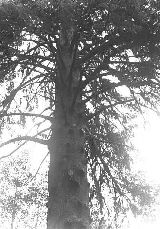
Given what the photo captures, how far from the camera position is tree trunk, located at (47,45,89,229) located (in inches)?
284

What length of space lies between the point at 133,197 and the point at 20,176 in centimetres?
1856

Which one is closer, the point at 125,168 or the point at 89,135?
the point at 89,135

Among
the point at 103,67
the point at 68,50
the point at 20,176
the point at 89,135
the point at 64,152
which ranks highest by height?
the point at 20,176

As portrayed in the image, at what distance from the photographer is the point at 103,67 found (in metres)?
8.24

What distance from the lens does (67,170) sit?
7504mm

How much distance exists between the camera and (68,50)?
30.2 ft

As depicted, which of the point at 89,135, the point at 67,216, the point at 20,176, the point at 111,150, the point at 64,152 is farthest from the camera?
the point at 20,176

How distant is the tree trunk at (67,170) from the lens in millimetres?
7211

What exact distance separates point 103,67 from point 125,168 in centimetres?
365

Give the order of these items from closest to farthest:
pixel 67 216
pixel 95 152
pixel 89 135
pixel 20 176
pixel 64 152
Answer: pixel 67 216 → pixel 64 152 → pixel 89 135 → pixel 95 152 → pixel 20 176

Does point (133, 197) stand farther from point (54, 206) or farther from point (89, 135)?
point (54, 206)

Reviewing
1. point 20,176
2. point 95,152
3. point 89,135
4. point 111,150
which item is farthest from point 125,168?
point 20,176

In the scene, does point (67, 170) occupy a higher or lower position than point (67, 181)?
higher

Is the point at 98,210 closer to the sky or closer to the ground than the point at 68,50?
closer to the ground
